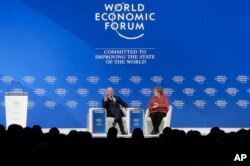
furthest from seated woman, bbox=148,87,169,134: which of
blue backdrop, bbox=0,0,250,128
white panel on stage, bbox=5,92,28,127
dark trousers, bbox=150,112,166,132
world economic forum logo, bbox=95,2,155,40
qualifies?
white panel on stage, bbox=5,92,28,127

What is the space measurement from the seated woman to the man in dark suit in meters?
0.58

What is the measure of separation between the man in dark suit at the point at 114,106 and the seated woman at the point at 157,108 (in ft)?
1.90

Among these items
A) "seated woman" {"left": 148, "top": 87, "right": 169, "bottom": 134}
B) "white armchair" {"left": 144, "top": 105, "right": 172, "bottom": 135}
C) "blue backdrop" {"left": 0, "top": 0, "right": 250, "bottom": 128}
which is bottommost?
"white armchair" {"left": 144, "top": 105, "right": 172, "bottom": 135}

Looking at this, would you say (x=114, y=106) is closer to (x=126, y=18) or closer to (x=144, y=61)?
(x=144, y=61)

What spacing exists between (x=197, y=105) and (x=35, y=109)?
370 centimetres

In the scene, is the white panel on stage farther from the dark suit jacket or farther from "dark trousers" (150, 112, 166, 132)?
"dark trousers" (150, 112, 166, 132)

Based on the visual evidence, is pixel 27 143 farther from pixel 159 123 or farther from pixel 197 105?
pixel 197 105

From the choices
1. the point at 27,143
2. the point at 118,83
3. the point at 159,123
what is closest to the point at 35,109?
the point at 118,83

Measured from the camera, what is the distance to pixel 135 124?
10.4 metres

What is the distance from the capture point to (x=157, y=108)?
1039cm

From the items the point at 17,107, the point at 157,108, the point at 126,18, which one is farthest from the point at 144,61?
the point at 17,107

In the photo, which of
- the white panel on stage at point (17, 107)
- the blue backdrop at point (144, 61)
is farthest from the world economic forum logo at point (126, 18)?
the white panel on stage at point (17, 107)

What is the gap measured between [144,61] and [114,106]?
1.62 m

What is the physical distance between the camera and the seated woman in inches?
405
